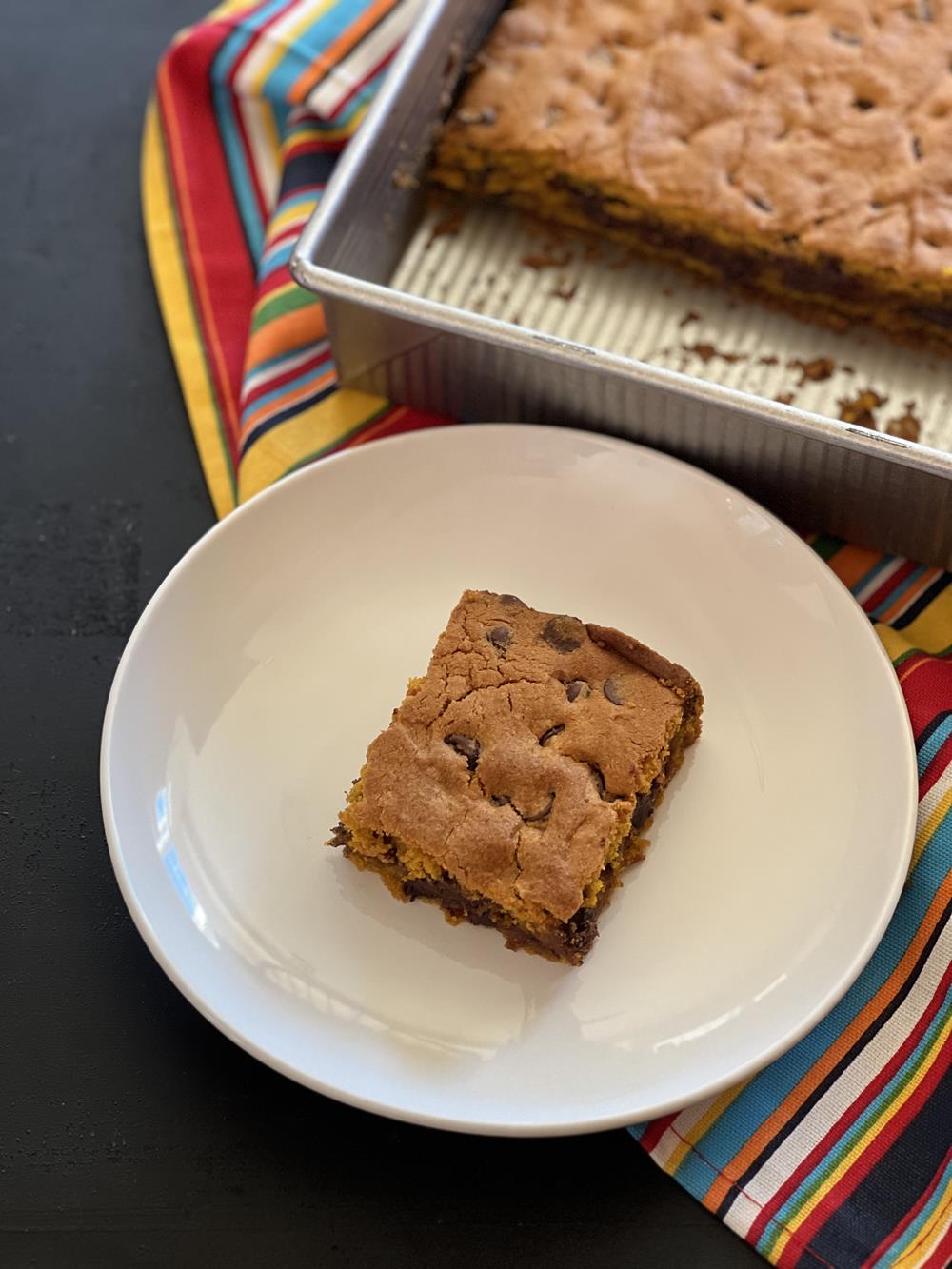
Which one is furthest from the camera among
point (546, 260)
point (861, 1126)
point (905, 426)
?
point (546, 260)

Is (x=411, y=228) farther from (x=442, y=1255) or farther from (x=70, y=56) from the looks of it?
(x=442, y=1255)

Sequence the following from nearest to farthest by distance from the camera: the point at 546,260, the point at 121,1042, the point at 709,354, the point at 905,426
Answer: the point at 121,1042
the point at 905,426
the point at 709,354
the point at 546,260

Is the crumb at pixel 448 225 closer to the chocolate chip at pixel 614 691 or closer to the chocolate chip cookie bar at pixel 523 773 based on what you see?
the chocolate chip cookie bar at pixel 523 773

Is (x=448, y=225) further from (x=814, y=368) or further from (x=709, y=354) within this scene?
(x=814, y=368)

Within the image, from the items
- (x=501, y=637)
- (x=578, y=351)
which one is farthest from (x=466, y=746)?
(x=578, y=351)

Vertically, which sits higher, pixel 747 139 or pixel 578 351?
pixel 747 139

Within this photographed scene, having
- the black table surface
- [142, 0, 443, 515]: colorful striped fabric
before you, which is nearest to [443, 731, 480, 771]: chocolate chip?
the black table surface
